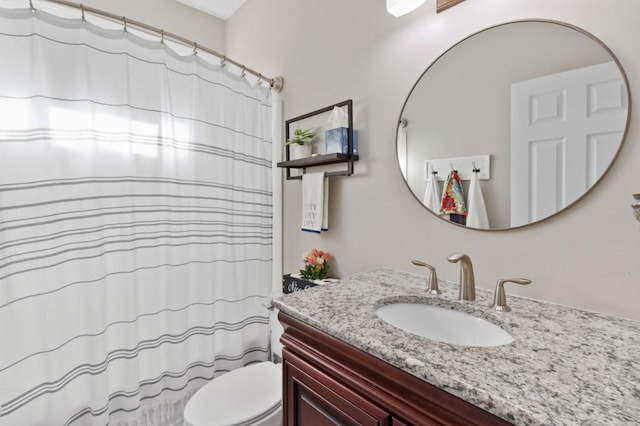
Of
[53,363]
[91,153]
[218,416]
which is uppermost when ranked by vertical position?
[91,153]

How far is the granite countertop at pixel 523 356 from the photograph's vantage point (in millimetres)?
444

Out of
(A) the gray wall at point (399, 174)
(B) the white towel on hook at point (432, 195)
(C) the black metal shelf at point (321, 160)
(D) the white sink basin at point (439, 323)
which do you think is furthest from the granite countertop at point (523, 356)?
(C) the black metal shelf at point (321, 160)

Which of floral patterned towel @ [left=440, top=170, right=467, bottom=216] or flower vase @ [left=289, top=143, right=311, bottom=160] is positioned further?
flower vase @ [left=289, top=143, right=311, bottom=160]

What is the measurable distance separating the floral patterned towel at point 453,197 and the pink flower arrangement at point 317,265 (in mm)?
679

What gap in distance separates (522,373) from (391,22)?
4.54 feet

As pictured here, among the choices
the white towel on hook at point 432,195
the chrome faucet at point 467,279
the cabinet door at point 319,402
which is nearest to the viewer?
the cabinet door at point 319,402

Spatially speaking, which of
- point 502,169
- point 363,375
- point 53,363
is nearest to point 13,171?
point 53,363

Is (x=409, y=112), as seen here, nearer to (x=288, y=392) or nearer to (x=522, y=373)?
(x=522, y=373)

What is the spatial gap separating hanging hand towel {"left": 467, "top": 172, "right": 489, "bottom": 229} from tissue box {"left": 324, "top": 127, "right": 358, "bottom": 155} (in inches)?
22.9

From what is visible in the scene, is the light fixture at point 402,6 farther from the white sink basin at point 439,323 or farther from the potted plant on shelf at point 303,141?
the white sink basin at point 439,323

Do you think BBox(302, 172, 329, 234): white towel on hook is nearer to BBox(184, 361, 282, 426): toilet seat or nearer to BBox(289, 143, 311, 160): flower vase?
BBox(289, 143, 311, 160): flower vase

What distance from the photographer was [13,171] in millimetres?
1104

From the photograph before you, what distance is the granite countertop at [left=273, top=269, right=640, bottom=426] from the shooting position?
44 cm

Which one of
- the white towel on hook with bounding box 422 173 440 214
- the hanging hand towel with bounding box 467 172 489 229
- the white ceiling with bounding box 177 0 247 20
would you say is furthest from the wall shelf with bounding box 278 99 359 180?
the white ceiling with bounding box 177 0 247 20
